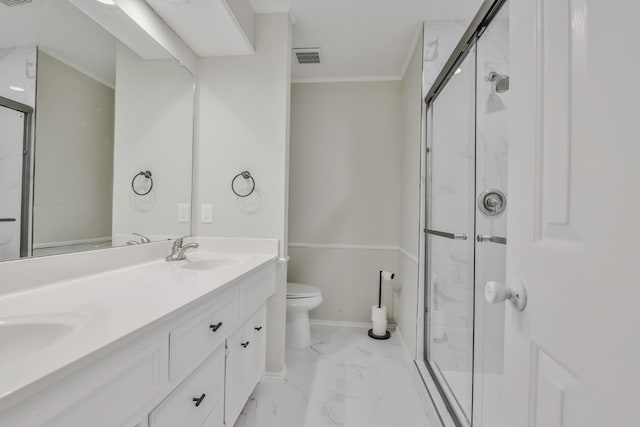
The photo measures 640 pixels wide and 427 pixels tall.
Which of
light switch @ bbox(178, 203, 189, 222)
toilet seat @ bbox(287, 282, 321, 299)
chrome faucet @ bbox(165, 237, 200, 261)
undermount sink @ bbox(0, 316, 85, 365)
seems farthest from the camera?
toilet seat @ bbox(287, 282, 321, 299)

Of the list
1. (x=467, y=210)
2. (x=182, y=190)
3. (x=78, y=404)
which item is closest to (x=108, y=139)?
(x=182, y=190)

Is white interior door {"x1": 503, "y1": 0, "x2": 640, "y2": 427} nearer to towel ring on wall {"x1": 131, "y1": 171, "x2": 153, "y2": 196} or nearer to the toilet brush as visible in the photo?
towel ring on wall {"x1": 131, "y1": 171, "x2": 153, "y2": 196}

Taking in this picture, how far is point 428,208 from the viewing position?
6.90ft

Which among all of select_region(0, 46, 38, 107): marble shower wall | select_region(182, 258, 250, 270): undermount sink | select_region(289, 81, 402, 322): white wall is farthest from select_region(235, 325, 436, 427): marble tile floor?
select_region(0, 46, 38, 107): marble shower wall

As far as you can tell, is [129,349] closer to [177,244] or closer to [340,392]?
[177,244]

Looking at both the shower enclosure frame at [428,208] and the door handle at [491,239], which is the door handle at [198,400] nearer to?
the shower enclosure frame at [428,208]

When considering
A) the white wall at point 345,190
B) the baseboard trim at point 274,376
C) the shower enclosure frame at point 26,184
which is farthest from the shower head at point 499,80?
the baseboard trim at point 274,376

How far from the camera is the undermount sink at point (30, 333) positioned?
0.71 metres

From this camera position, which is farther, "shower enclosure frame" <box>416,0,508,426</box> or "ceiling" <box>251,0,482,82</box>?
"ceiling" <box>251,0,482,82</box>

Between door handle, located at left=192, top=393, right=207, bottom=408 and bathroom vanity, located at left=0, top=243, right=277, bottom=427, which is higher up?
bathroom vanity, located at left=0, top=243, right=277, bottom=427

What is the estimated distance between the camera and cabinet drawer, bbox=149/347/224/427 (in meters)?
0.87

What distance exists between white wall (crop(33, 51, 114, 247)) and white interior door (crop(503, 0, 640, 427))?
1462mm

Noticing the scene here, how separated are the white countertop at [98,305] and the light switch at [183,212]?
485mm

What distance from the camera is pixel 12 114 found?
37.9 inches
